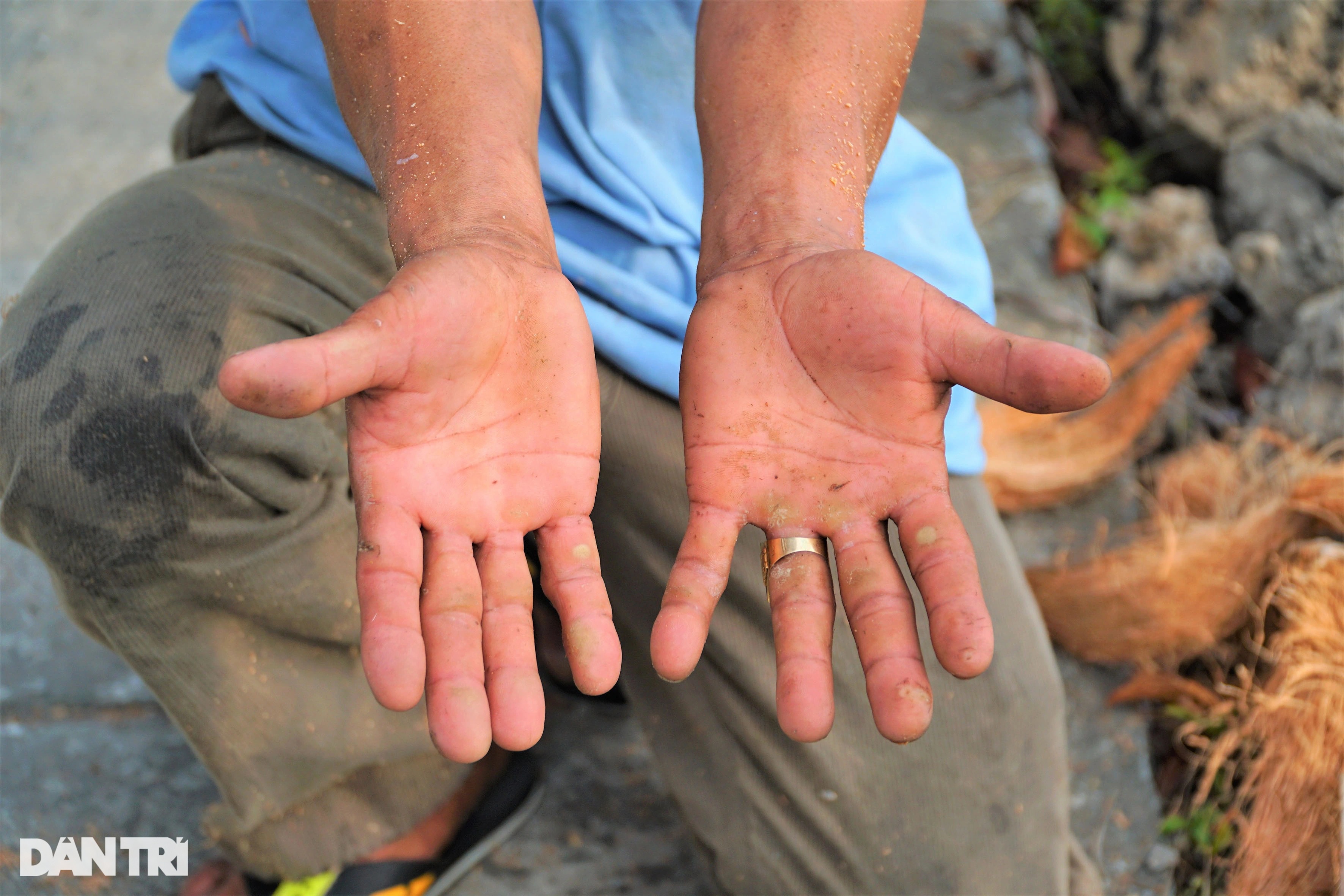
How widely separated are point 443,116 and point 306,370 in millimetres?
509

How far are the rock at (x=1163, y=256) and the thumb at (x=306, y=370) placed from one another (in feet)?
7.25

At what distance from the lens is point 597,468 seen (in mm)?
1228

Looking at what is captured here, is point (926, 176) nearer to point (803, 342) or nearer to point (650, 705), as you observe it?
point (803, 342)

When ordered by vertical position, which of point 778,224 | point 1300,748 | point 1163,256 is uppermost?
point 778,224

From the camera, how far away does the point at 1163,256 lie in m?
2.55

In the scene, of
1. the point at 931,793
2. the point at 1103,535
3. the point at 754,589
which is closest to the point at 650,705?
the point at 754,589

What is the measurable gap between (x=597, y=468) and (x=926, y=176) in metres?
0.91

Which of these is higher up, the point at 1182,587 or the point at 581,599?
the point at 581,599

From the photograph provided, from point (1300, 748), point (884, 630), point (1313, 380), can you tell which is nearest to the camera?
point (884, 630)

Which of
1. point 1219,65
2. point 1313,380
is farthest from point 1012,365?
point 1219,65

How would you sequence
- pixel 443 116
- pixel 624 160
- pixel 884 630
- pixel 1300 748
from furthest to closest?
pixel 1300 748 → pixel 624 160 → pixel 443 116 → pixel 884 630

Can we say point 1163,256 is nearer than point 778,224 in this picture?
No

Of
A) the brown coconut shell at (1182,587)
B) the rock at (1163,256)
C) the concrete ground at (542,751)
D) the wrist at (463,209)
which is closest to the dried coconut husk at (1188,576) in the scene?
the brown coconut shell at (1182,587)

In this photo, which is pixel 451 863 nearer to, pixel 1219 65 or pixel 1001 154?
pixel 1001 154
